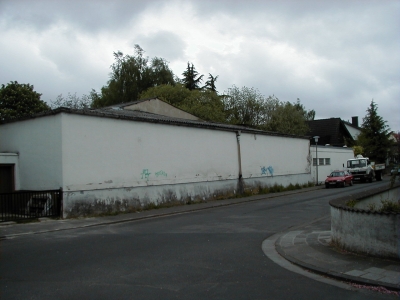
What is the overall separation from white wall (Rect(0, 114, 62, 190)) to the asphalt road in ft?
14.8

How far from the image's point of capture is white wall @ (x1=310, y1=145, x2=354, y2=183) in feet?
122

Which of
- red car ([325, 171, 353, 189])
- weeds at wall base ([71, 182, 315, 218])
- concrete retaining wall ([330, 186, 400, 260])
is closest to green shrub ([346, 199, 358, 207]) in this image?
concrete retaining wall ([330, 186, 400, 260])

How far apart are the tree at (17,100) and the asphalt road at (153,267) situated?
22335 millimetres

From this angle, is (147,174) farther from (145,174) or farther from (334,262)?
(334,262)

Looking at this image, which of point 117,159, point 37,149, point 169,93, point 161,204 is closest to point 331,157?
point 169,93

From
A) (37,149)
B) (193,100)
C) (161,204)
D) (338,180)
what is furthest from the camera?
(193,100)

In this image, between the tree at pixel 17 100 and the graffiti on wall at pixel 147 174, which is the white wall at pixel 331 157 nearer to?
the graffiti on wall at pixel 147 174

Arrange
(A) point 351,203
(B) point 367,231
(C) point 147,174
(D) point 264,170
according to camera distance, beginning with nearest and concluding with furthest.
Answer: (B) point 367,231, (A) point 351,203, (C) point 147,174, (D) point 264,170

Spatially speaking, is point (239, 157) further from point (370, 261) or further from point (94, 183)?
point (370, 261)

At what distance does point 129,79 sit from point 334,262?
4654 centimetres

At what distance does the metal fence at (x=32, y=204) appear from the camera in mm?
15211

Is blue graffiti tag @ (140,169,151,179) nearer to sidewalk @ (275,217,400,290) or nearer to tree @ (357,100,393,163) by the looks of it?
sidewalk @ (275,217,400,290)

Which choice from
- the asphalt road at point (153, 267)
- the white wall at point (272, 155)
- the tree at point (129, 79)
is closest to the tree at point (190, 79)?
the tree at point (129, 79)

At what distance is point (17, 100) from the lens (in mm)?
31469
